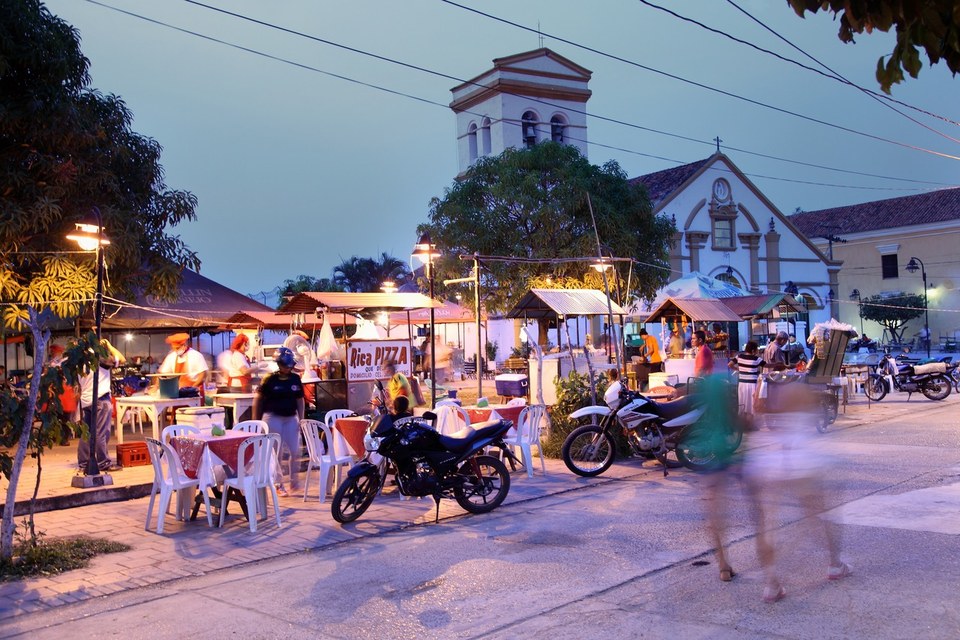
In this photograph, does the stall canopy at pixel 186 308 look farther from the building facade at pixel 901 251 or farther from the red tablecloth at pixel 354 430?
the building facade at pixel 901 251

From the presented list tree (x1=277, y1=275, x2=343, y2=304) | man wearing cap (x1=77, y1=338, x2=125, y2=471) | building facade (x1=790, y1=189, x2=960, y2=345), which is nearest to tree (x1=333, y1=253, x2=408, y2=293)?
tree (x1=277, y1=275, x2=343, y2=304)

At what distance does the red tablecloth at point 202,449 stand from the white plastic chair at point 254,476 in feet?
0.23

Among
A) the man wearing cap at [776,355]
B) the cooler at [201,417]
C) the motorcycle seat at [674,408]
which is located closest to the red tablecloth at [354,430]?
the cooler at [201,417]

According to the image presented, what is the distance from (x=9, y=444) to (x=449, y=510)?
4.11 meters

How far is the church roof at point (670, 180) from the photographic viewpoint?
134 ft

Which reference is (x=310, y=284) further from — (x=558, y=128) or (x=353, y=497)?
(x=353, y=497)

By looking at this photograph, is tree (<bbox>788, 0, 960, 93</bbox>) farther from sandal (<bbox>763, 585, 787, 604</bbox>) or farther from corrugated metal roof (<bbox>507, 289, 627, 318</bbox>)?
corrugated metal roof (<bbox>507, 289, 627, 318</bbox>)

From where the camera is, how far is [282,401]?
373 inches

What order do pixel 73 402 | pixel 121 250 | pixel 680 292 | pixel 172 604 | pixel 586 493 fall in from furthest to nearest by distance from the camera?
1. pixel 680 292
2. pixel 121 250
3. pixel 73 402
4. pixel 586 493
5. pixel 172 604

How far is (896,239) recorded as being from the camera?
51.5 meters

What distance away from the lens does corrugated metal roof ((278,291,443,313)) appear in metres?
12.7

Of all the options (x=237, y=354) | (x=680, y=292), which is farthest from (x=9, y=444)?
(x=680, y=292)

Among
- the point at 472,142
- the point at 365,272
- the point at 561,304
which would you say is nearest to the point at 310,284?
the point at 365,272

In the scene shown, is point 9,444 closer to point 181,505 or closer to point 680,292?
point 181,505
